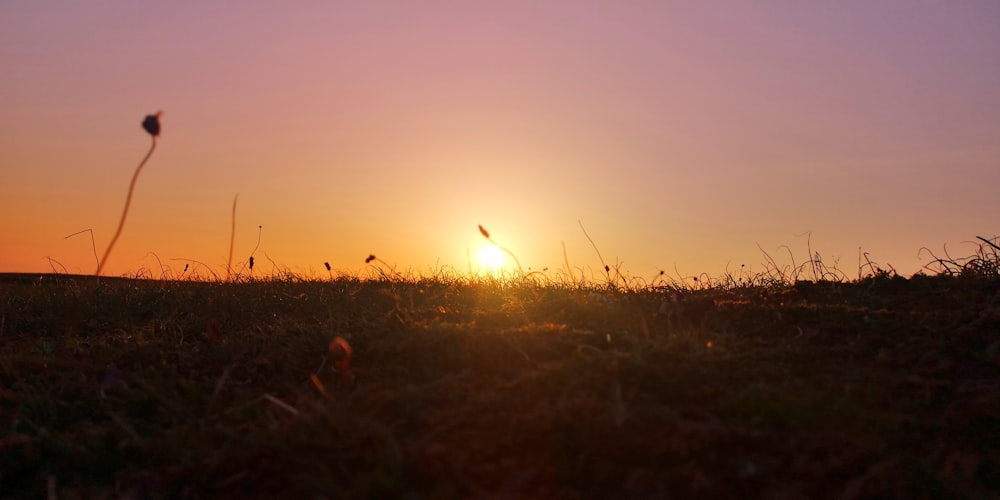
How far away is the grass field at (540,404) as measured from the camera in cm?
241

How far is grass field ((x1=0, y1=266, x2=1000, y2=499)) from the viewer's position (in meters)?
2.41

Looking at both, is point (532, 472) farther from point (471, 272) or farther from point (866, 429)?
point (471, 272)

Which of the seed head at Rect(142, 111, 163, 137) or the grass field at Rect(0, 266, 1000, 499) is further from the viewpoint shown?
the seed head at Rect(142, 111, 163, 137)

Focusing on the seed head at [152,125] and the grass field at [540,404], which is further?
the seed head at [152,125]

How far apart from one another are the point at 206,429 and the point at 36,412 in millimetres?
1176

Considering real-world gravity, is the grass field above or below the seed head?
below

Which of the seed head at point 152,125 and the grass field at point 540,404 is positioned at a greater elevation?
the seed head at point 152,125

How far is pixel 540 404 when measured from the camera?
280 cm

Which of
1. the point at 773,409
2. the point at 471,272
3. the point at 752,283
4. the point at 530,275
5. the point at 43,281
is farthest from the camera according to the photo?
the point at 43,281

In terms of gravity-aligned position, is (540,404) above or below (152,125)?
below

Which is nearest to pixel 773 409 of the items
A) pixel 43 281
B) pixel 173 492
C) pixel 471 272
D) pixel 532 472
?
pixel 532 472

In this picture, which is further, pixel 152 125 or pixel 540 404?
pixel 152 125

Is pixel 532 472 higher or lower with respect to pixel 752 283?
lower

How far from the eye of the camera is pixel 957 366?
3457mm
